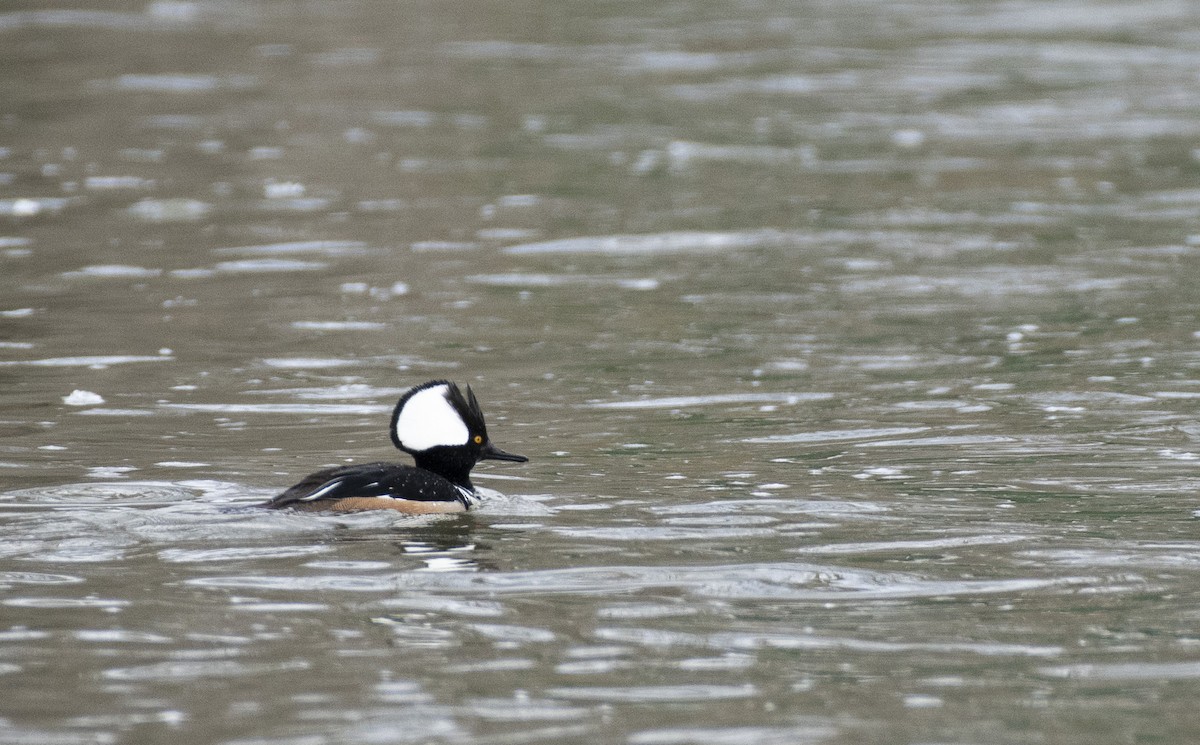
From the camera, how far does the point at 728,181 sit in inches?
704

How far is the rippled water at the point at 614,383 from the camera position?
6.14m

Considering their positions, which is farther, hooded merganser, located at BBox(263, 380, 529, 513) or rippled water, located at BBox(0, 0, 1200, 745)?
hooded merganser, located at BBox(263, 380, 529, 513)

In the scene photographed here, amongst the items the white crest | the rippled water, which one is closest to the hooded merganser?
the white crest

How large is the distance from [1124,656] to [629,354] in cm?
610

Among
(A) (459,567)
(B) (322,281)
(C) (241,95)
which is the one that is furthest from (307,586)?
(C) (241,95)

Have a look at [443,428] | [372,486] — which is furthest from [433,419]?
[372,486]

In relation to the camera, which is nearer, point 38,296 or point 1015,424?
point 1015,424

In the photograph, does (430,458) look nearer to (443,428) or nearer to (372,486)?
(443,428)

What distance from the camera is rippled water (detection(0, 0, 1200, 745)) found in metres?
6.14

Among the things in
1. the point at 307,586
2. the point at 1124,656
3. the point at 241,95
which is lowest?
the point at 1124,656

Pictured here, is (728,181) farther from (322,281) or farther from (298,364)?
(298,364)

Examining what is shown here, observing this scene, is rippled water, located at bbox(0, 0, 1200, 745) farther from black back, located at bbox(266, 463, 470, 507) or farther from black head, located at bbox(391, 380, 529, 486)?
black head, located at bbox(391, 380, 529, 486)

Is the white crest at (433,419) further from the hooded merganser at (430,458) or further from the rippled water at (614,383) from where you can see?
the rippled water at (614,383)

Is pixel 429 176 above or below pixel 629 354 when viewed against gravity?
above
